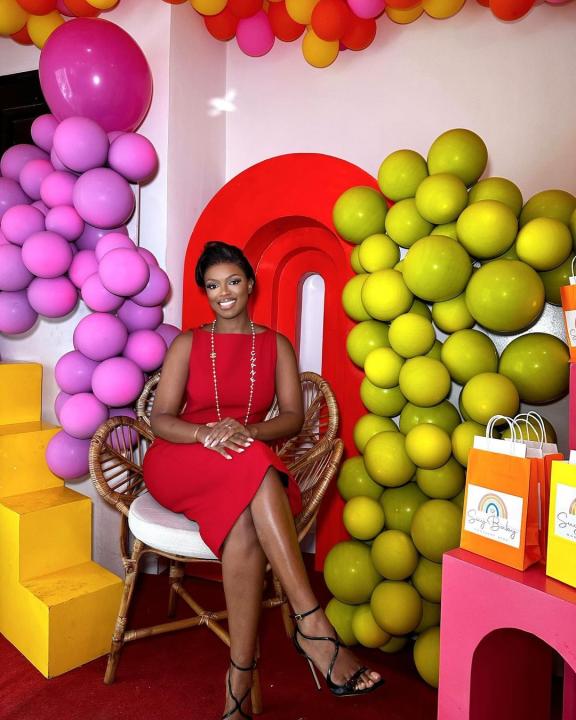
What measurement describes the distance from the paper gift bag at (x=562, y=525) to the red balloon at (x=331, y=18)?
2046 millimetres

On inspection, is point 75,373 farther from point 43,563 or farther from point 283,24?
point 283,24

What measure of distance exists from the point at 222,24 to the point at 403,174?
1.40 metres

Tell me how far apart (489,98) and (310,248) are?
3.31ft

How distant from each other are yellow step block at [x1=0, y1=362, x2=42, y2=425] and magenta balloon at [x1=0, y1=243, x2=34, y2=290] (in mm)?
386

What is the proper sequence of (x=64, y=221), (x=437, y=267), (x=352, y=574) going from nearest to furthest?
1. (x=437, y=267)
2. (x=352, y=574)
3. (x=64, y=221)

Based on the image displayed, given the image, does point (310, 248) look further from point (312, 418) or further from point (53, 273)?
point (53, 273)

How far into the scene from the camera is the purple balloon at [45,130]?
2.59m

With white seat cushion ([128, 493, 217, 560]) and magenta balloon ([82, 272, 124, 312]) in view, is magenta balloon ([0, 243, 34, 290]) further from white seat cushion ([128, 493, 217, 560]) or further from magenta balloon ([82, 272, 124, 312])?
white seat cushion ([128, 493, 217, 560])

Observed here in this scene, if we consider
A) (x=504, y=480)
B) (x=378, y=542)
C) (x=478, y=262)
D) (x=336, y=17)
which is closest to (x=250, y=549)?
(x=378, y=542)

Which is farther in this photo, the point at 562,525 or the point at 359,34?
the point at 359,34

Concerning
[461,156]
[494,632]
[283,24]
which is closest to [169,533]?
[494,632]

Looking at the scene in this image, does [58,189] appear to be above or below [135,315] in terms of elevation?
above

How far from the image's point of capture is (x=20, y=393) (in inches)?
102

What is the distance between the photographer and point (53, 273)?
7.49 feet
